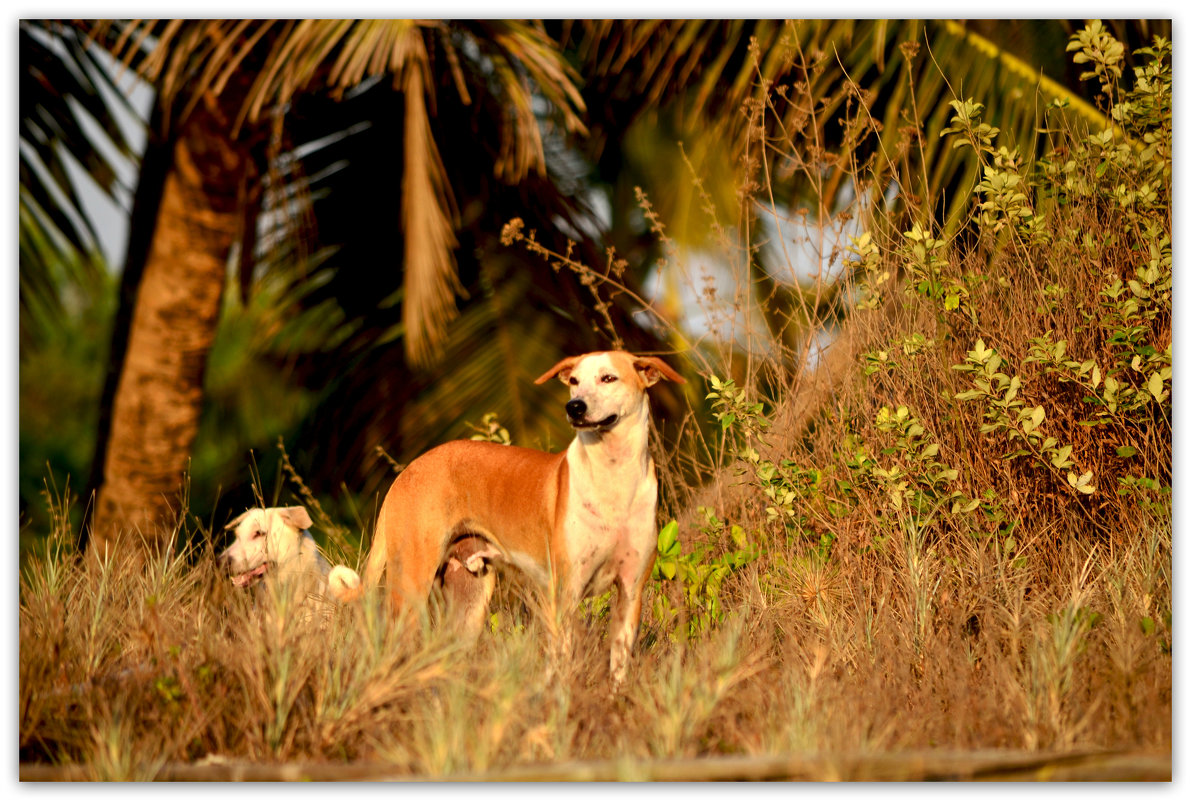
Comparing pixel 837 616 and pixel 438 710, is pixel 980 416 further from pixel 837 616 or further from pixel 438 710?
pixel 438 710

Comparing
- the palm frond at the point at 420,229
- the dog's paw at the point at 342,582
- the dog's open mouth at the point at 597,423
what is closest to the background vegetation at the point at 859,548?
the dog's paw at the point at 342,582

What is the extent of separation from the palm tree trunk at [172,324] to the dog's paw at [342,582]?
2.51 metres

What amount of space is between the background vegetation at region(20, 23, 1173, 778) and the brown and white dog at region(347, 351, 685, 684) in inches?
7.4

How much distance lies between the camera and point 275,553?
4.50 m

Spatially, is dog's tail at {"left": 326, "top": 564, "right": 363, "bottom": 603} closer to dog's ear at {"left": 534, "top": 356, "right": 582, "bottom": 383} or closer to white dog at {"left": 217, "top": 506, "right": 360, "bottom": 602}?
white dog at {"left": 217, "top": 506, "right": 360, "bottom": 602}

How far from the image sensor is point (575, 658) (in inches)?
138

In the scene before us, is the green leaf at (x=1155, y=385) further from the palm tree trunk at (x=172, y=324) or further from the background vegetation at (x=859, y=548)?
the palm tree trunk at (x=172, y=324)

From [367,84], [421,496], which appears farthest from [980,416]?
[367,84]

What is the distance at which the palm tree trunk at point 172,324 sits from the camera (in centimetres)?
665

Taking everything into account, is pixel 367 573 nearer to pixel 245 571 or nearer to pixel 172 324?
pixel 245 571

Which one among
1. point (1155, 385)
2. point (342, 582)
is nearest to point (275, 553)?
point (342, 582)

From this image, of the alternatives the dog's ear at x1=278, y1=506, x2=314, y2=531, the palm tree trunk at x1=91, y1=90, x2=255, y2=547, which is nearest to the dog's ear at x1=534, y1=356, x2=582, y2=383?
Answer: the dog's ear at x1=278, y1=506, x2=314, y2=531

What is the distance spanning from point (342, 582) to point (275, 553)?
32 cm

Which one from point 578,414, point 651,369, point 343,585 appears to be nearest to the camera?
point 578,414
